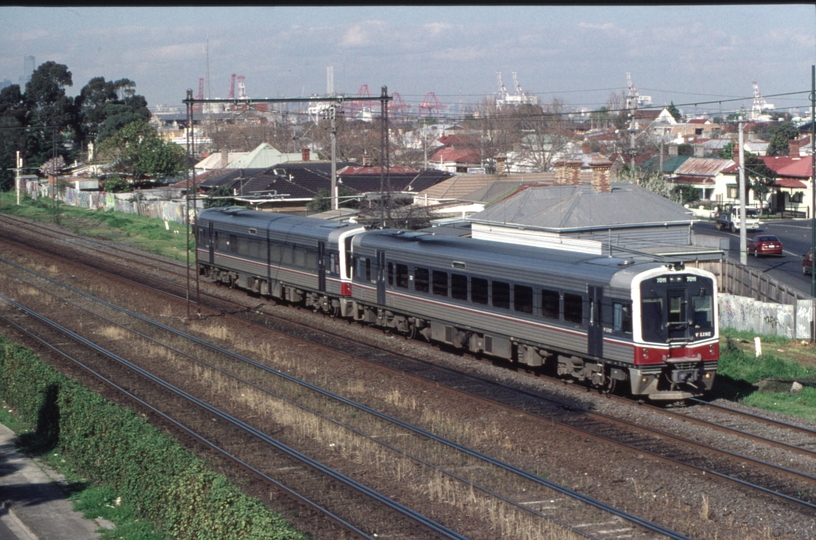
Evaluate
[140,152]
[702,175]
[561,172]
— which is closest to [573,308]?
[561,172]

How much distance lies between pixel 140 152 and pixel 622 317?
64.8 m

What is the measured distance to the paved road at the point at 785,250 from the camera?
39438mm

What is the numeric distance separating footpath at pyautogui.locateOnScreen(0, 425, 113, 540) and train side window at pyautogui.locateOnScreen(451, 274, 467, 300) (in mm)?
10704

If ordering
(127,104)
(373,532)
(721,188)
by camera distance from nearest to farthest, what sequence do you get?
1. (373,532)
2. (721,188)
3. (127,104)

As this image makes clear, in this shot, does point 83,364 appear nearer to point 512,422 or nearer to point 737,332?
point 512,422

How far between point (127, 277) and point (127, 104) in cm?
5737

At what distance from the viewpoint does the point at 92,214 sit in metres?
70.1

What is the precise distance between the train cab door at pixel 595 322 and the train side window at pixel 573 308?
0.29 metres

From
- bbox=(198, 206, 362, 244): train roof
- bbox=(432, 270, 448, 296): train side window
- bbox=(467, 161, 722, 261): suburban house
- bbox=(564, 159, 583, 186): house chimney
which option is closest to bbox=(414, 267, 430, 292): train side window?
bbox=(432, 270, 448, 296): train side window

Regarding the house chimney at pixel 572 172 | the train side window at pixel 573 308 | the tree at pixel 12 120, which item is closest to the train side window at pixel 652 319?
the train side window at pixel 573 308

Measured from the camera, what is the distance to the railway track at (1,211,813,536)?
1262cm

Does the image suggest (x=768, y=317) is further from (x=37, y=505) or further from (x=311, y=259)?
(x=37, y=505)

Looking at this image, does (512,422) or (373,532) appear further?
(512,422)

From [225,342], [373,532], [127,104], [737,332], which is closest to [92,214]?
[127,104]
